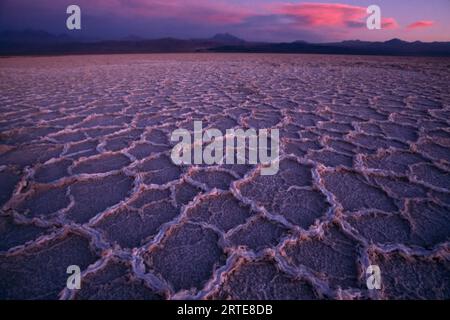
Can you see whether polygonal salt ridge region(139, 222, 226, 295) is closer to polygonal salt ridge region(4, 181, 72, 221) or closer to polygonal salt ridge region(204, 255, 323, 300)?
polygonal salt ridge region(204, 255, 323, 300)

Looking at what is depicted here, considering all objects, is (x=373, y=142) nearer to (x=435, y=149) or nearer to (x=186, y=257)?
(x=435, y=149)

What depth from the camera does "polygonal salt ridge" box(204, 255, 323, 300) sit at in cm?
114

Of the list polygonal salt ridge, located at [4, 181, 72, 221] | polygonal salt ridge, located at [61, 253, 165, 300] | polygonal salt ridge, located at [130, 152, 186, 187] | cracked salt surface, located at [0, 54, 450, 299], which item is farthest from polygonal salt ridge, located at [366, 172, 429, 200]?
polygonal salt ridge, located at [4, 181, 72, 221]

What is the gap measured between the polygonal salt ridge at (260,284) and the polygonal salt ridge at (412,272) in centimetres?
32

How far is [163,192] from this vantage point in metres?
1.83

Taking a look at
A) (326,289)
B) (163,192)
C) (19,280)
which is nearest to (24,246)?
(19,280)

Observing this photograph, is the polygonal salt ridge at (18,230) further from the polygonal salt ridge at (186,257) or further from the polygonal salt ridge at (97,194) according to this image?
the polygonal salt ridge at (186,257)

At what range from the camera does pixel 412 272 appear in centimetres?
123

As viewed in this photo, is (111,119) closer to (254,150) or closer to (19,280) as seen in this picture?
(254,150)

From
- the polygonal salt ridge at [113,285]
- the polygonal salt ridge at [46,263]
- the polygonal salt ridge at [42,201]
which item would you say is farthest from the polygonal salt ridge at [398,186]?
the polygonal salt ridge at [42,201]

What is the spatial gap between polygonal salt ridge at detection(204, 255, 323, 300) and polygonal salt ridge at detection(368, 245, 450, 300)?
12.5 inches

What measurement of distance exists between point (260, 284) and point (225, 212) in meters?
0.52

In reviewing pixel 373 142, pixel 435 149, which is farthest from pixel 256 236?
pixel 435 149

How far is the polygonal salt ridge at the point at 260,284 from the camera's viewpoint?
114cm
